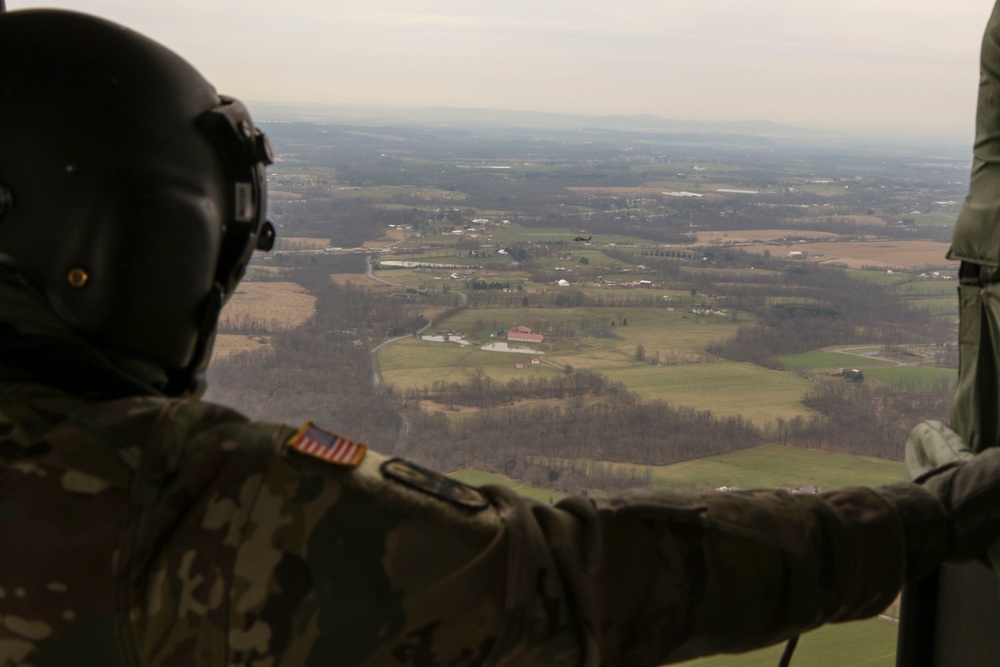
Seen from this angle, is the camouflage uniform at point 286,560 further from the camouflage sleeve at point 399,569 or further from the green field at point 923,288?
the green field at point 923,288

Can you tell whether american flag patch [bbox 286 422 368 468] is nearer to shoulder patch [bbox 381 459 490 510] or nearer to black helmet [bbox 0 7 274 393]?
shoulder patch [bbox 381 459 490 510]

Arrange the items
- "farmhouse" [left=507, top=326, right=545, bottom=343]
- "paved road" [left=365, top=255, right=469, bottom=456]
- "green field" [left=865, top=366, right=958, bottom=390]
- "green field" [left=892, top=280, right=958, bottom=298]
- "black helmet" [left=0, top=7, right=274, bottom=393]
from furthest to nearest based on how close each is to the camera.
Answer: "farmhouse" [left=507, top=326, right=545, bottom=343], "green field" [left=892, top=280, right=958, bottom=298], "paved road" [left=365, top=255, right=469, bottom=456], "green field" [left=865, top=366, right=958, bottom=390], "black helmet" [left=0, top=7, right=274, bottom=393]

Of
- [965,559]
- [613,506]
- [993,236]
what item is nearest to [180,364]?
[613,506]

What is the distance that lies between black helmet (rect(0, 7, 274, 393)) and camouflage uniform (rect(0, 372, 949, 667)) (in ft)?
0.48

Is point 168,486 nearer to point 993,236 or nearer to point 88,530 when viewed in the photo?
point 88,530

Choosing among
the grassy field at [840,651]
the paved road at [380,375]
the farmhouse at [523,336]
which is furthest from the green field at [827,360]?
the paved road at [380,375]

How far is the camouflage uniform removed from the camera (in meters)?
0.72

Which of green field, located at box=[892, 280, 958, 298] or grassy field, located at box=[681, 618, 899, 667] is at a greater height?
green field, located at box=[892, 280, 958, 298]

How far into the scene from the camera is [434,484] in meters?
0.80

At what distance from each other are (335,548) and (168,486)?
15 cm

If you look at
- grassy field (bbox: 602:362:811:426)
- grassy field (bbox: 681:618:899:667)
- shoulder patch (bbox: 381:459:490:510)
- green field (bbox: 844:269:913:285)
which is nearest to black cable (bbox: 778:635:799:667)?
shoulder patch (bbox: 381:459:490:510)

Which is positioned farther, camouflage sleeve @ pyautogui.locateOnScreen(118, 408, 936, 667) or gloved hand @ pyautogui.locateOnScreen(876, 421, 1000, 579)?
gloved hand @ pyautogui.locateOnScreen(876, 421, 1000, 579)

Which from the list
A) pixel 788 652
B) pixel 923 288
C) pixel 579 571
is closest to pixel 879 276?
pixel 923 288

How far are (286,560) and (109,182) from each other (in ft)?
1.50
